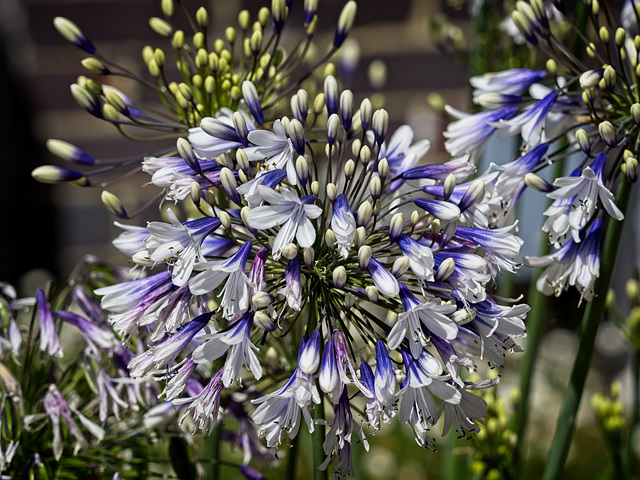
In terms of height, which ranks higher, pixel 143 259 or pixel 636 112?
pixel 636 112

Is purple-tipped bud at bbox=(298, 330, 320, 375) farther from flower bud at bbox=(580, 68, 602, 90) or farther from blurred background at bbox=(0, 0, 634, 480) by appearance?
blurred background at bbox=(0, 0, 634, 480)

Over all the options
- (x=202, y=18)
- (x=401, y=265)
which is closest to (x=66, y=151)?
(x=202, y=18)

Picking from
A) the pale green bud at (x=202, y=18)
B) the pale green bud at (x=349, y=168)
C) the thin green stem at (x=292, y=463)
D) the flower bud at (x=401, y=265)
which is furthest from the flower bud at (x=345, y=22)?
the thin green stem at (x=292, y=463)

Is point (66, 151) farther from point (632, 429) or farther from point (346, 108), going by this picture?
point (632, 429)

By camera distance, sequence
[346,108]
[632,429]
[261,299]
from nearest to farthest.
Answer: [261,299], [346,108], [632,429]

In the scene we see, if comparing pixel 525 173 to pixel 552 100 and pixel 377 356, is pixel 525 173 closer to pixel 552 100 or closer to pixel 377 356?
pixel 552 100

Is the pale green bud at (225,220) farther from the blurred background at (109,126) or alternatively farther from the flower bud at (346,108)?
the blurred background at (109,126)
